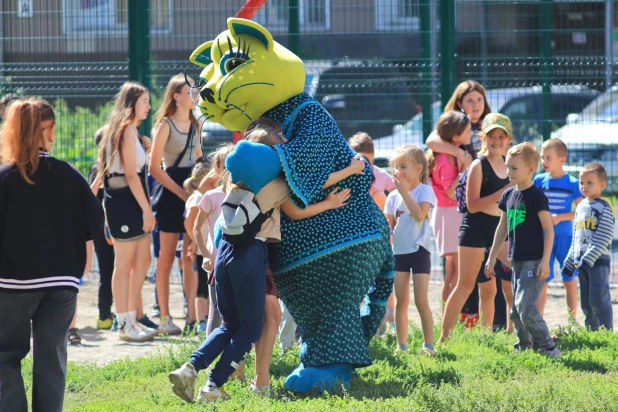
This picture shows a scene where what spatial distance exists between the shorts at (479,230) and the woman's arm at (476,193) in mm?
65

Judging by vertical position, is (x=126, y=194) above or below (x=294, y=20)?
below

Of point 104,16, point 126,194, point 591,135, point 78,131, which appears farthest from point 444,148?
point 78,131

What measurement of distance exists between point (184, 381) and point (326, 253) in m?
1.04

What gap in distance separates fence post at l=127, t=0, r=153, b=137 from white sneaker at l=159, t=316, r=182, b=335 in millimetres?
2450

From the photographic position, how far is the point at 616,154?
9.00 metres

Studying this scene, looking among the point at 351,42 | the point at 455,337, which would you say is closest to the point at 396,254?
the point at 455,337

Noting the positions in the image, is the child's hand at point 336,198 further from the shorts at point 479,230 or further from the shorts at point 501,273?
the shorts at point 501,273

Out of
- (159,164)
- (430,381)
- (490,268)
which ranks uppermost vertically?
(159,164)

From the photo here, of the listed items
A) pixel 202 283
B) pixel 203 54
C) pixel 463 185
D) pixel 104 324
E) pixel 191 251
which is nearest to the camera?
pixel 203 54

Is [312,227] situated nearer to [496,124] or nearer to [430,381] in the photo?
[430,381]

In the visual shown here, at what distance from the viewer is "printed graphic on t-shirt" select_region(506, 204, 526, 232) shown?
19.0 feet

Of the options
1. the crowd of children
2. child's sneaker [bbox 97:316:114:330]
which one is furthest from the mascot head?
child's sneaker [bbox 97:316:114:330]

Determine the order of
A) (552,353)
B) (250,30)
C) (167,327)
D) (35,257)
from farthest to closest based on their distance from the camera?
(167,327)
(552,353)
(250,30)
(35,257)

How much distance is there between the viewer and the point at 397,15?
8.35 meters
